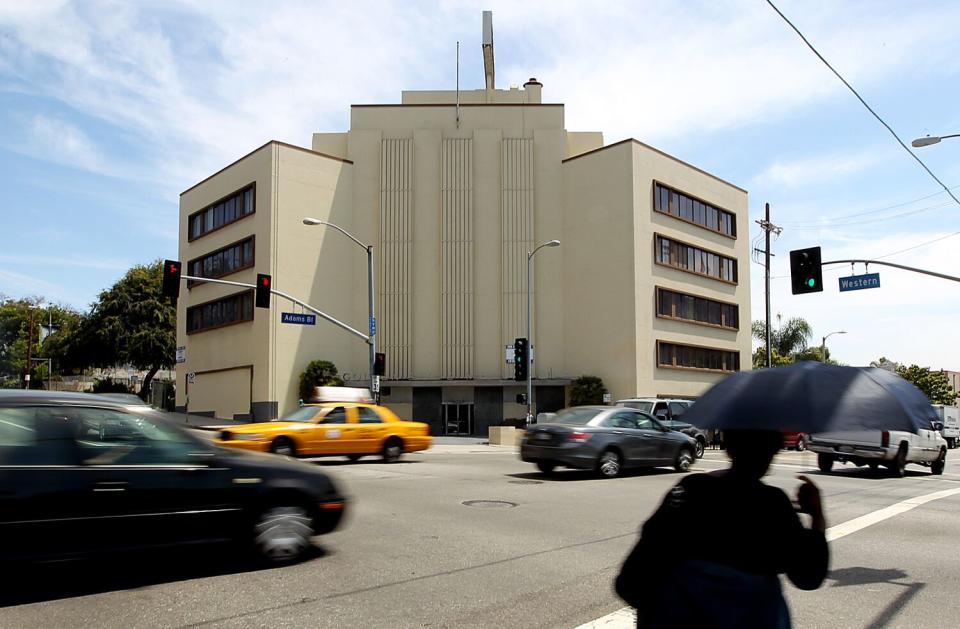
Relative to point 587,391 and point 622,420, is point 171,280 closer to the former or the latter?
point 622,420

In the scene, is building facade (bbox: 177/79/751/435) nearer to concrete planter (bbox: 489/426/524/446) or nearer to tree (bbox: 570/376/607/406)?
tree (bbox: 570/376/607/406)

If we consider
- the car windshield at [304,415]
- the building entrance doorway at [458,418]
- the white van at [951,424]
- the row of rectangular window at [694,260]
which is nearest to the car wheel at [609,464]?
the car windshield at [304,415]

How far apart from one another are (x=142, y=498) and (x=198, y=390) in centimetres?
4552

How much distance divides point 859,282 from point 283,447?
1877 centimetres

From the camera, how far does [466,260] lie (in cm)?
4681

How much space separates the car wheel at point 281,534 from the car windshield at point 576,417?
9.42 m

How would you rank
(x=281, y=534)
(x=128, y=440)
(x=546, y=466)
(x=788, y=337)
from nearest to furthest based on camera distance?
(x=128, y=440) < (x=281, y=534) < (x=546, y=466) < (x=788, y=337)

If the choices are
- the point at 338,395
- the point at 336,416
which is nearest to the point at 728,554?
the point at 336,416

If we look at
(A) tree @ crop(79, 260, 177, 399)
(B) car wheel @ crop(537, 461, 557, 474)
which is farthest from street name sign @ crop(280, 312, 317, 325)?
(A) tree @ crop(79, 260, 177, 399)

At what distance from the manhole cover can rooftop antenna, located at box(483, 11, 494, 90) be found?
4563 cm

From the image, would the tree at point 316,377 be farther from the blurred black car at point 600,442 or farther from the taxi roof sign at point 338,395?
the blurred black car at point 600,442

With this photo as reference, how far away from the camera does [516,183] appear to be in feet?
155

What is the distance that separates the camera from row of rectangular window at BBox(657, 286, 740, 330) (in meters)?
46.1

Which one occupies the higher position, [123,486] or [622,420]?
[123,486]
